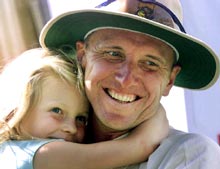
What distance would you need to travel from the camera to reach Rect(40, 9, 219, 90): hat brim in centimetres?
204

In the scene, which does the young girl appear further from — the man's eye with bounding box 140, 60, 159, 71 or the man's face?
the man's eye with bounding box 140, 60, 159, 71

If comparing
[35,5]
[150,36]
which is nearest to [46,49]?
[150,36]

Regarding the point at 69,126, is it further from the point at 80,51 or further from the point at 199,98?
the point at 199,98

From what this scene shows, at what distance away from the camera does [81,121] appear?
2.28 metres

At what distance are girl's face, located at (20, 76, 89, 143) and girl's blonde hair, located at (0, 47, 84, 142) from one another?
21mm

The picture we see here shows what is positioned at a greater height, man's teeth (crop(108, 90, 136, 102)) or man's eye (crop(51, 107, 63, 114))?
man's teeth (crop(108, 90, 136, 102))

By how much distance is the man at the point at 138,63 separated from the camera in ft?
6.57

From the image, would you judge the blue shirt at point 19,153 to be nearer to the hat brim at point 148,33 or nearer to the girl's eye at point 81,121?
the girl's eye at point 81,121

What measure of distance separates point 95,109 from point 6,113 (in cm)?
33

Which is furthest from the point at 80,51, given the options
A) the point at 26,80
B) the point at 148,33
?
the point at 148,33

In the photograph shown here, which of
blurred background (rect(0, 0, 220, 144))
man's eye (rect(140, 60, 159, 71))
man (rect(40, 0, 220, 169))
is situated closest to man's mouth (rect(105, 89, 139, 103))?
man (rect(40, 0, 220, 169))

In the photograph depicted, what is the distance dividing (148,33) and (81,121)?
1.49 feet

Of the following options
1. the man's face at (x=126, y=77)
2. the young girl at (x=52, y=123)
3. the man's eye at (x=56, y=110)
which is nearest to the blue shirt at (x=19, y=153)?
the young girl at (x=52, y=123)

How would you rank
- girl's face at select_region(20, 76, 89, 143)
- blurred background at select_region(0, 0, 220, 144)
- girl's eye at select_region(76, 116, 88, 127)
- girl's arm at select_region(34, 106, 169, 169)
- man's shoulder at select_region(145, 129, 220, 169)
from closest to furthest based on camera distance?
1. man's shoulder at select_region(145, 129, 220, 169)
2. girl's arm at select_region(34, 106, 169, 169)
3. girl's face at select_region(20, 76, 89, 143)
4. girl's eye at select_region(76, 116, 88, 127)
5. blurred background at select_region(0, 0, 220, 144)
